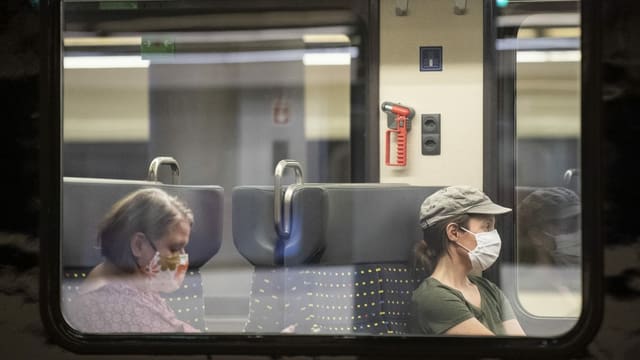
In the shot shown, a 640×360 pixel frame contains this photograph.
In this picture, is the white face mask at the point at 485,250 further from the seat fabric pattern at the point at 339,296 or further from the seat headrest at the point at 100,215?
the seat headrest at the point at 100,215

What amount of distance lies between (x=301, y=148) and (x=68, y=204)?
2.05 meters

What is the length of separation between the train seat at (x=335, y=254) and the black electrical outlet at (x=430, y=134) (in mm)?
247

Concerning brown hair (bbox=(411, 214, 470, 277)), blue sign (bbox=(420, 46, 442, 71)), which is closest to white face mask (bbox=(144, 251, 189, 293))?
brown hair (bbox=(411, 214, 470, 277))

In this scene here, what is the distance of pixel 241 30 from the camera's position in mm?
3510

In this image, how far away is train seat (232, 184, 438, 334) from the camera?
281 cm

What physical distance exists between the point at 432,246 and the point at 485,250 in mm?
201

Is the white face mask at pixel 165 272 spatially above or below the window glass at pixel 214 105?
Answer: below

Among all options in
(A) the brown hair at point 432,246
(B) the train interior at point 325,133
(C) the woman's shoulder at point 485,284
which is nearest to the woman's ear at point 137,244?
(B) the train interior at point 325,133

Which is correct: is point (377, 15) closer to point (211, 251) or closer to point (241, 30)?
point (241, 30)

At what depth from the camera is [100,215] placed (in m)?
2.16

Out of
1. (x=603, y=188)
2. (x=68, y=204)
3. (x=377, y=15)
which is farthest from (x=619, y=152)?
(x=377, y=15)

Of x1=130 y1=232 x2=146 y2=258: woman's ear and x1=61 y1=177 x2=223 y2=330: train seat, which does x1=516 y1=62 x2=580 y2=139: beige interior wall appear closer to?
x1=61 y1=177 x2=223 y2=330: train seat

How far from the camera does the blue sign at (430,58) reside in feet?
11.0

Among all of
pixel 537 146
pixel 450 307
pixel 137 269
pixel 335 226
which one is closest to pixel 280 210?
pixel 335 226
